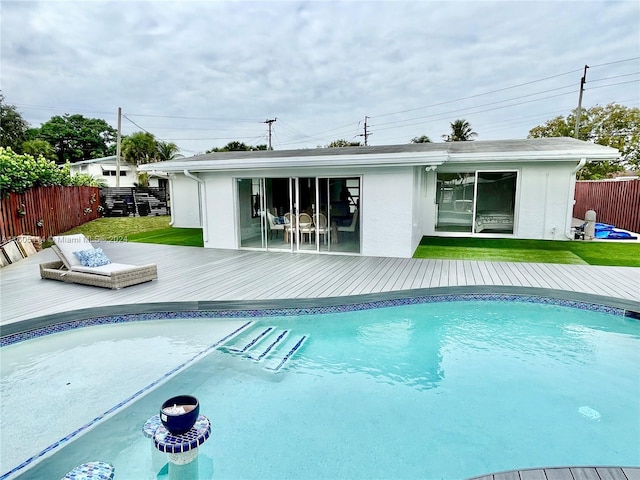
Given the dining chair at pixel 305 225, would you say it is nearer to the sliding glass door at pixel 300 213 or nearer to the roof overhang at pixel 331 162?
the sliding glass door at pixel 300 213

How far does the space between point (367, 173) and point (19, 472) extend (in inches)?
312

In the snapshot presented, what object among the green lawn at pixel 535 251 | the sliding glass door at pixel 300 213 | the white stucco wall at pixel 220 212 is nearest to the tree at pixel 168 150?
the white stucco wall at pixel 220 212

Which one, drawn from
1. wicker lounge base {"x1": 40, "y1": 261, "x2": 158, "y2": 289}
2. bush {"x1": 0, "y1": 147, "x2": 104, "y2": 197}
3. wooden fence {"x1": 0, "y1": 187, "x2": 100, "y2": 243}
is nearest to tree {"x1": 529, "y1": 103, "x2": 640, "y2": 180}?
wicker lounge base {"x1": 40, "y1": 261, "x2": 158, "y2": 289}

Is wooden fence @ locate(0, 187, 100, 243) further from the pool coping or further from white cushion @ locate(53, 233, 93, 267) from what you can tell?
the pool coping

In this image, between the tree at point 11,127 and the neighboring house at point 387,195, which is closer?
the neighboring house at point 387,195

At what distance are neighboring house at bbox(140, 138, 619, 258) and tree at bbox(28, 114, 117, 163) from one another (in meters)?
36.2

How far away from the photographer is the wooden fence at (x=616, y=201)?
13.0 m

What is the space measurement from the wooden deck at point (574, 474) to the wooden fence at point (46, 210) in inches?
493

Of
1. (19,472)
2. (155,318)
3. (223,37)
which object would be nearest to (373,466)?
(19,472)

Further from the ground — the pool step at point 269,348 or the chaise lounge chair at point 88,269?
the chaise lounge chair at point 88,269

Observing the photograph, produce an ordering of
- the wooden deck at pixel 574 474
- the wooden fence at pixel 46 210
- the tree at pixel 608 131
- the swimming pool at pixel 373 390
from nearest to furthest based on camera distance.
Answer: the wooden deck at pixel 574 474
the swimming pool at pixel 373 390
the wooden fence at pixel 46 210
the tree at pixel 608 131

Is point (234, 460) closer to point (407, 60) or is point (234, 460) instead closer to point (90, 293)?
point (90, 293)

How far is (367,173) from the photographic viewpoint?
8984 mm

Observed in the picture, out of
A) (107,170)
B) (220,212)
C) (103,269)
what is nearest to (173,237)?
(220,212)
